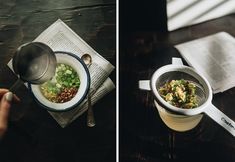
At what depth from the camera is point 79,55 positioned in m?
1.48

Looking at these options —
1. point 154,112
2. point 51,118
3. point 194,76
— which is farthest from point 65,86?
point 194,76

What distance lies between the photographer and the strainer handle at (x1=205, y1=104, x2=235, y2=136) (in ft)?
4.09

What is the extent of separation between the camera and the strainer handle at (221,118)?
1.25 meters

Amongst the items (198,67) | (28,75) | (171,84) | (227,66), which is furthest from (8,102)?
(227,66)

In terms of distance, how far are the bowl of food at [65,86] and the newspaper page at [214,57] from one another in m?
0.41

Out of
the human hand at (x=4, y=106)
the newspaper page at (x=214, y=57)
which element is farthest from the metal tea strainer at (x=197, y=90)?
the human hand at (x=4, y=106)

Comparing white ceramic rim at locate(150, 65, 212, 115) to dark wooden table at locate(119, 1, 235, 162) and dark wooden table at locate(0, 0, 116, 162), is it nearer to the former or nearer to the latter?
dark wooden table at locate(119, 1, 235, 162)

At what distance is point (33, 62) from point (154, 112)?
48cm

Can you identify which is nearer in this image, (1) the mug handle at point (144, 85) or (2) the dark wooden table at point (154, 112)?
(2) the dark wooden table at point (154, 112)

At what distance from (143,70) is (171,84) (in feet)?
0.63

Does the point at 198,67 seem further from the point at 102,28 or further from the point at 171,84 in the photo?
the point at 102,28

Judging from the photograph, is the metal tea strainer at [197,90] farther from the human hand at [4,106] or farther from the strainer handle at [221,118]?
the human hand at [4,106]

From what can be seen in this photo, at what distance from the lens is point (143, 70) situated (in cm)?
137

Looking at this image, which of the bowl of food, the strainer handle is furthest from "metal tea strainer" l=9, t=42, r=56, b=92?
the strainer handle
